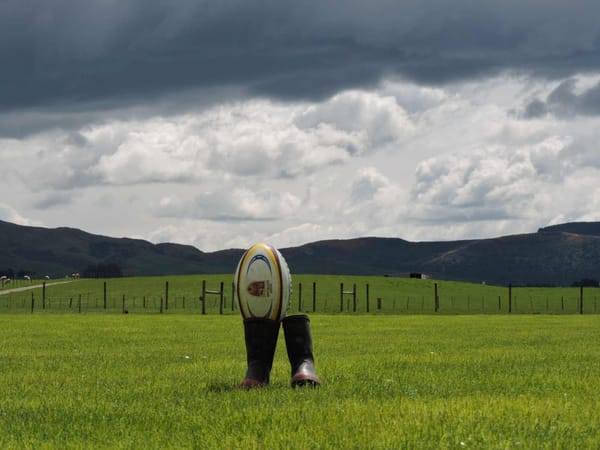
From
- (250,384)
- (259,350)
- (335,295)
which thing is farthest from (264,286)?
(335,295)

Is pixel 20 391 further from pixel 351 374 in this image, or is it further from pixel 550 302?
pixel 550 302

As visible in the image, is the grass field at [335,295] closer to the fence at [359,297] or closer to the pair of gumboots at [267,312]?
the fence at [359,297]

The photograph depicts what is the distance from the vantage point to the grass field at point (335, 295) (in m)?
108

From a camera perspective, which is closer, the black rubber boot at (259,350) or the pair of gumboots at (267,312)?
the black rubber boot at (259,350)

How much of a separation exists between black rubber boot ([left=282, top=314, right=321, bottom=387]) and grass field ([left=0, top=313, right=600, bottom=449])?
305mm

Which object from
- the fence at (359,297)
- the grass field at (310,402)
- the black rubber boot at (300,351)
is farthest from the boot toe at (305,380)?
the fence at (359,297)

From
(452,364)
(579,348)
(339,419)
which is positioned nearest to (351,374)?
(452,364)

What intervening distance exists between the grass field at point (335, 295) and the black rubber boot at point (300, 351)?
8936 cm

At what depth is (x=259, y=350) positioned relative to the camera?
1195 cm

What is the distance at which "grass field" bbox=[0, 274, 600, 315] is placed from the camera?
108 metres

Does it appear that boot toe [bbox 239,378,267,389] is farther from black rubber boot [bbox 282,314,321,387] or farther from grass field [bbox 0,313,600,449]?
black rubber boot [bbox 282,314,321,387]

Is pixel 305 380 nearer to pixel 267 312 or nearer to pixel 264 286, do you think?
pixel 267 312

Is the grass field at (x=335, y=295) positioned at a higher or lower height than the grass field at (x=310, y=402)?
lower

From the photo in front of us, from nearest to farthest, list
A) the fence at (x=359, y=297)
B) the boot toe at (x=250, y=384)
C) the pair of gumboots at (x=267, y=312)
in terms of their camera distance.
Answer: the boot toe at (x=250, y=384)
the pair of gumboots at (x=267, y=312)
the fence at (x=359, y=297)
